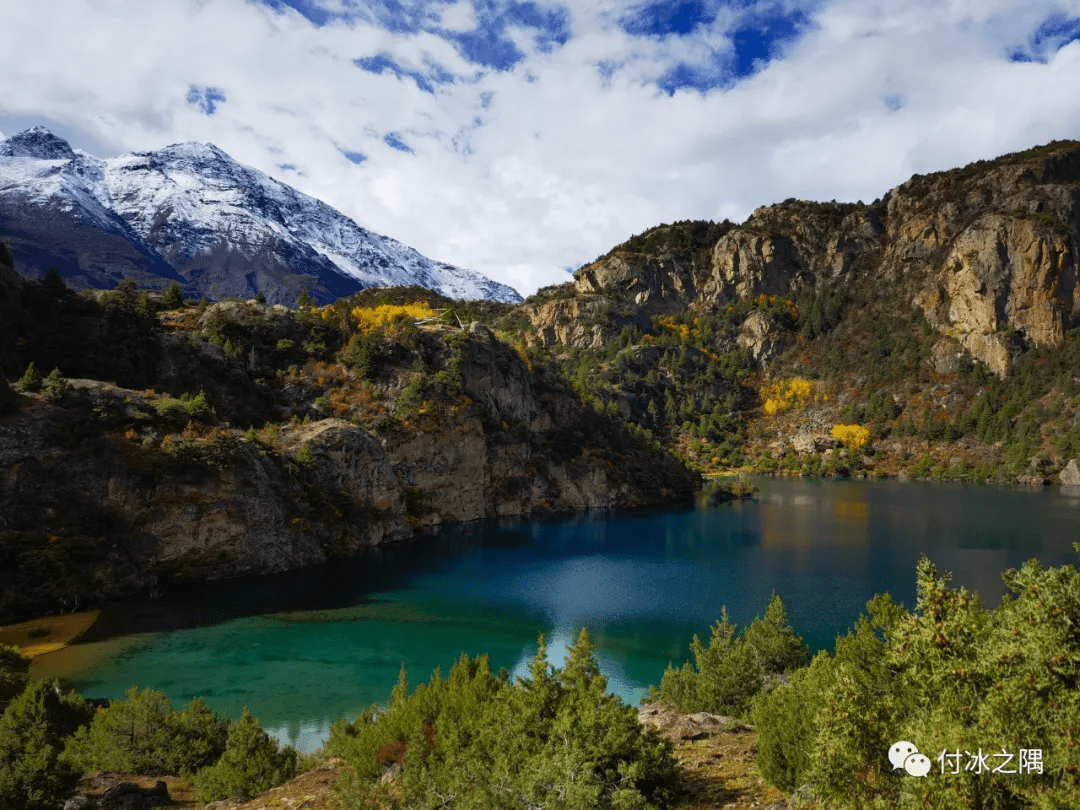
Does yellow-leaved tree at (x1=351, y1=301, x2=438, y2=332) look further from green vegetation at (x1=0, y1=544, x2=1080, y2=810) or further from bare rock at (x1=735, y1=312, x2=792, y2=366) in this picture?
bare rock at (x1=735, y1=312, x2=792, y2=366)

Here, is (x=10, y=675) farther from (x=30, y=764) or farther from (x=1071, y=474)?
(x=1071, y=474)

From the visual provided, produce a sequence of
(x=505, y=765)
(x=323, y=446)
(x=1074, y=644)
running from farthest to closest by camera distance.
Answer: (x=323, y=446)
(x=505, y=765)
(x=1074, y=644)

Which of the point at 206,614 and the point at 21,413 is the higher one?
→ the point at 21,413

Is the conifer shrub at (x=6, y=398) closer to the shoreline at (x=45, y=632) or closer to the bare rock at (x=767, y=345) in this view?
the shoreline at (x=45, y=632)

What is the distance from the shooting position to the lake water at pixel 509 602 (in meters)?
29.7

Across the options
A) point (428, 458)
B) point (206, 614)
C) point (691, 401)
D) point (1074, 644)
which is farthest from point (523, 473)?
point (691, 401)

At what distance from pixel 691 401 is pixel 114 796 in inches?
6846

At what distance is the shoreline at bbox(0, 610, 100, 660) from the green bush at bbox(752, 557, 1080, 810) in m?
37.2

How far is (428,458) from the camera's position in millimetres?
78625

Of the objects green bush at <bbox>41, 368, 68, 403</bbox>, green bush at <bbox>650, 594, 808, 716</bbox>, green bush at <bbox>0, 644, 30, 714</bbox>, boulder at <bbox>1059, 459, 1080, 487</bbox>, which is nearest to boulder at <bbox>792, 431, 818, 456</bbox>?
boulder at <bbox>1059, 459, 1080, 487</bbox>

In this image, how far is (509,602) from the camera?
145ft

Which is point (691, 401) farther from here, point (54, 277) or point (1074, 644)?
point (1074, 644)

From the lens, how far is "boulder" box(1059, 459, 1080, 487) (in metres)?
120

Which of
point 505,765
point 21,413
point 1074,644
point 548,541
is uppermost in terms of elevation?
point 21,413
